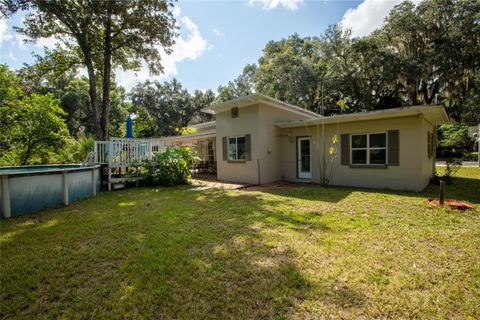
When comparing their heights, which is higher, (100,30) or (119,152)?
(100,30)

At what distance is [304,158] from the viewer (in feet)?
34.3

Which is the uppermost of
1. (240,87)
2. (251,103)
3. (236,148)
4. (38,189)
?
(240,87)

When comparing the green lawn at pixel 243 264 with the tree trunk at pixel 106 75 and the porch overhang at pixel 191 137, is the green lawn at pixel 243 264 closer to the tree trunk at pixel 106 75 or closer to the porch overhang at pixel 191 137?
the tree trunk at pixel 106 75

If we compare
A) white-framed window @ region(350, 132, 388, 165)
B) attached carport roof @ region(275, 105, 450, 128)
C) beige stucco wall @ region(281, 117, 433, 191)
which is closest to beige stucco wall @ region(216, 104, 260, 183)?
attached carport roof @ region(275, 105, 450, 128)

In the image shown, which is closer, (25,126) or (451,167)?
(451,167)

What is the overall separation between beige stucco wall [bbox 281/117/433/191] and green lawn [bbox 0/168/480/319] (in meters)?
2.78

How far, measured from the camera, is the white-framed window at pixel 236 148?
10648mm

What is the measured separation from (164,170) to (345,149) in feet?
23.9

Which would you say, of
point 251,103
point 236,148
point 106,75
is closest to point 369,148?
point 251,103

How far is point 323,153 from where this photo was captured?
9.67 metres

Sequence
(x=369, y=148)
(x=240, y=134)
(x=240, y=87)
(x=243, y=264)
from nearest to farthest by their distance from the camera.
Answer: (x=243, y=264) < (x=369, y=148) < (x=240, y=134) < (x=240, y=87)

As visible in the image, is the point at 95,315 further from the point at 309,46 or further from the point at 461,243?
the point at 309,46

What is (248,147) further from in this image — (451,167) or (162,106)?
(162,106)

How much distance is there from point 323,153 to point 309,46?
66.0ft
